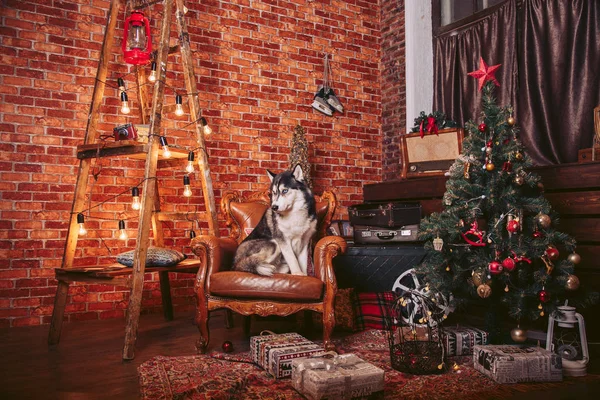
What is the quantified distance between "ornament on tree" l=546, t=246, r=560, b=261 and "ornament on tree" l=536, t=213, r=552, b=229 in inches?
4.7

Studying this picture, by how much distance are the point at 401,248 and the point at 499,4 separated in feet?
8.04

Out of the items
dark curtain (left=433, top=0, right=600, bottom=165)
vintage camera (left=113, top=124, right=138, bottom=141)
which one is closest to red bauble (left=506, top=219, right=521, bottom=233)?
dark curtain (left=433, top=0, right=600, bottom=165)

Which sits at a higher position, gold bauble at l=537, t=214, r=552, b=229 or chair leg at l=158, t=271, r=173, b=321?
gold bauble at l=537, t=214, r=552, b=229

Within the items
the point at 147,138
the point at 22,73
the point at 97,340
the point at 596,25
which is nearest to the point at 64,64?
the point at 22,73

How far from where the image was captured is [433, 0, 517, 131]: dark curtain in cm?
408

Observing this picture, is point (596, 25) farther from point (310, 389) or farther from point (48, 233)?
point (48, 233)

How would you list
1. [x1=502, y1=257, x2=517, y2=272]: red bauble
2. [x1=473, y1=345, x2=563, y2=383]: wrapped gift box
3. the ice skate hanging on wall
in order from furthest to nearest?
1. the ice skate hanging on wall
2. [x1=502, y1=257, x2=517, y2=272]: red bauble
3. [x1=473, y1=345, x2=563, y2=383]: wrapped gift box

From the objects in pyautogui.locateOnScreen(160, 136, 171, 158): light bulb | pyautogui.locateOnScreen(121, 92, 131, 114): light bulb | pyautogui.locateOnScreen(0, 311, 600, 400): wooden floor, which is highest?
pyautogui.locateOnScreen(121, 92, 131, 114): light bulb

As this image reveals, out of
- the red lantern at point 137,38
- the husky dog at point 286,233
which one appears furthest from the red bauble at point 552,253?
the red lantern at point 137,38

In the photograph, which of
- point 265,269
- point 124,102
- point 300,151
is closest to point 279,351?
point 265,269

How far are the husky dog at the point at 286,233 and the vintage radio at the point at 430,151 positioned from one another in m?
1.51

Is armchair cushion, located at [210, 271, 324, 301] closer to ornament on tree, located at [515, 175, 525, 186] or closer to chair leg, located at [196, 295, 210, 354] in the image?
chair leg, located at [196, 295, 210, 354]

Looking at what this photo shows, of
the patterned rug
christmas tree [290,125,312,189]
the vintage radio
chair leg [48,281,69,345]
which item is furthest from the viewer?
christmas tree [290,125,312,189]

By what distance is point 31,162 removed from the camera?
352 centimetres
